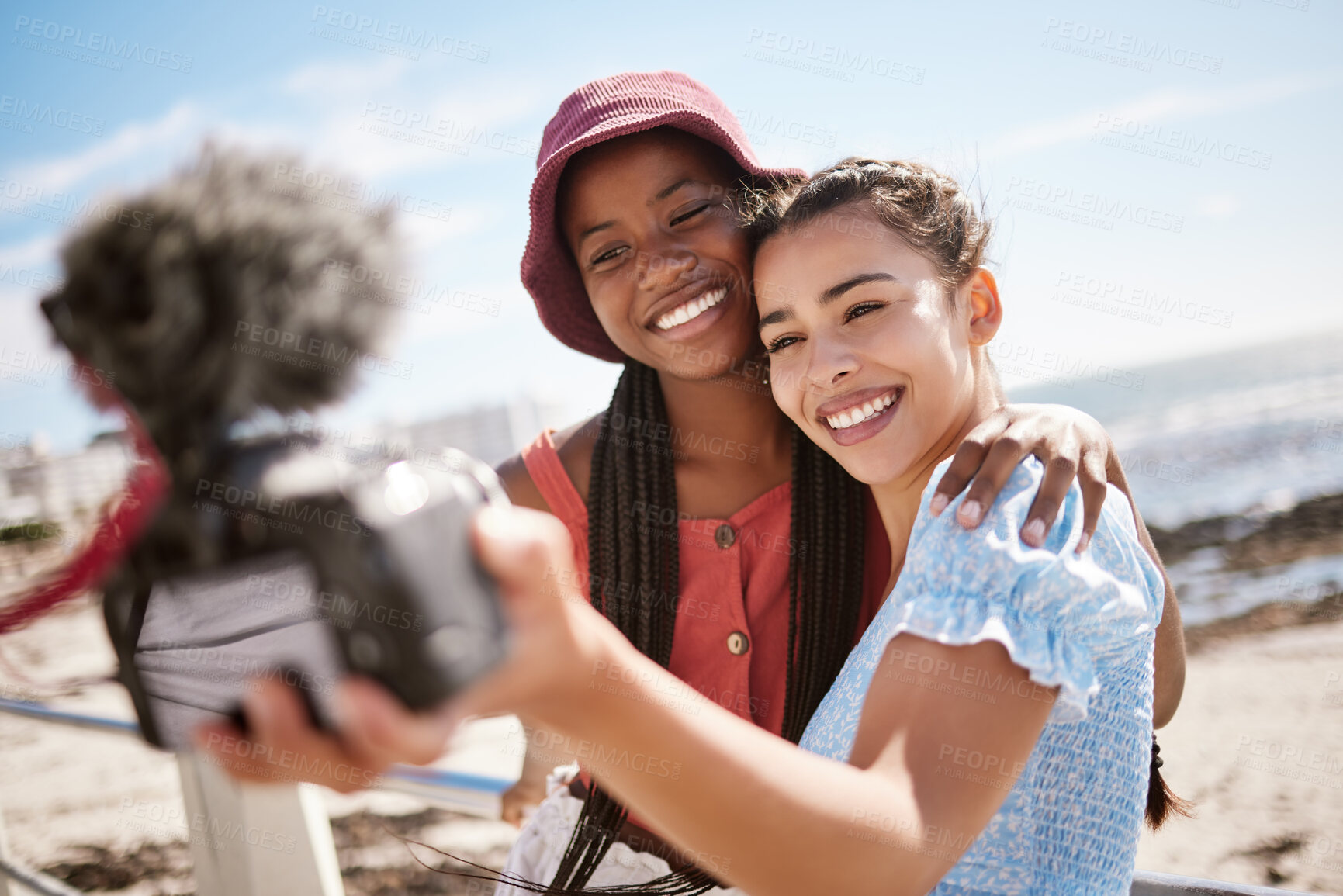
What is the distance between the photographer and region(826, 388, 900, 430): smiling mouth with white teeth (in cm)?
153

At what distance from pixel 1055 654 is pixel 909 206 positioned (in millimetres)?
928

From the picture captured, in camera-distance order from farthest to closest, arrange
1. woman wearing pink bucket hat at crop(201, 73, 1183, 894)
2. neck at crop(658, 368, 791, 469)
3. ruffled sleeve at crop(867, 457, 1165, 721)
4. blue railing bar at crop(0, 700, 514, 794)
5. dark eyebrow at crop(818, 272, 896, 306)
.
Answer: neck at crop(658, 368, 791, 469) < woman wearing pink bucket hat at crop(201, 73, 1183, 894) < blue railing bar at crop(0, 700, 514, 794) < dark eyebrow at crop(818, 272, 896, 306) < ruffled sleeve at crop(867, 457, 1165, 721)

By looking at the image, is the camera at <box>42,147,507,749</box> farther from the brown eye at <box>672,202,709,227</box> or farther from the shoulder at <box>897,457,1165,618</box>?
the brown eye at <box>672,202,709,227</box>

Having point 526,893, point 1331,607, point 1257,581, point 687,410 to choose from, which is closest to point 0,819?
point 526,893

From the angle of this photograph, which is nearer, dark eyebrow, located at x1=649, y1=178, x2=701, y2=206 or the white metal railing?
the white metal railing

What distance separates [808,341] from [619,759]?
1.05m

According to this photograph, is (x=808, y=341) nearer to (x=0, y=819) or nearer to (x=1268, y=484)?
(x=0, y=819)

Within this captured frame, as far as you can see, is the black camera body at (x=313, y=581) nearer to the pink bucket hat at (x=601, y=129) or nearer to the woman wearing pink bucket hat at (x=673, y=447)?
the woman wearing pink bucket hat at (x=673, y=447)

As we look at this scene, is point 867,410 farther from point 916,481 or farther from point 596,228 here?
point 596,228

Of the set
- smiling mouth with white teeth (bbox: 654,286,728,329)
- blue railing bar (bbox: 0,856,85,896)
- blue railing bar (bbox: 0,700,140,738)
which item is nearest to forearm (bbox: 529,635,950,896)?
smiling mouth with white teeth (bbox: 654,286,728,329)

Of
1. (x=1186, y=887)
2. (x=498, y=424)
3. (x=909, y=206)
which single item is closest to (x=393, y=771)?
(x=1186, y=887)

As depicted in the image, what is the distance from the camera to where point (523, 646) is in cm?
62

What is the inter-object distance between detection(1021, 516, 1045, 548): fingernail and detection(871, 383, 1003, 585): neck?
43 centimetres

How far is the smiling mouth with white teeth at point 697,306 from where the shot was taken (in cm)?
204
